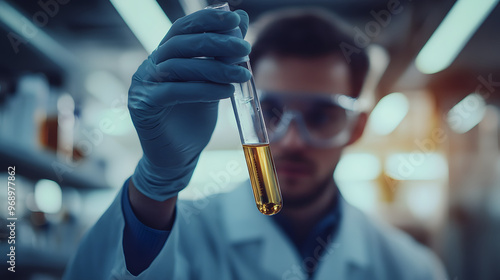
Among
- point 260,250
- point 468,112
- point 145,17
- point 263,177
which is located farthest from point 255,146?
point 468,112

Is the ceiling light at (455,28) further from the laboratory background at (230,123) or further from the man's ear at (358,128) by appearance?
the man's ear at (358,128)

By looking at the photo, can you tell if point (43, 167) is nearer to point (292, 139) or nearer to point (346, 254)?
point (292, 139)

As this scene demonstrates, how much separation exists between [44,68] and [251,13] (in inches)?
41.8

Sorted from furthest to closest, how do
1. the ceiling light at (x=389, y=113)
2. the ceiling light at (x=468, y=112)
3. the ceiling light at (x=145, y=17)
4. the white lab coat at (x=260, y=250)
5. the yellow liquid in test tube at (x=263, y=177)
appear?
the ceiling light at (x=468, y=112) → the ceiling light at (x=389, y=113) → the white lab coat at (x=260, y=250) → the ceiling light at (x=145, y=17) → the yellow liquid in test tube at (x=263, y=177)

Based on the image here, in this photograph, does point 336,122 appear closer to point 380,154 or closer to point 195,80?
point 195,80

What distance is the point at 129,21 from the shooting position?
43.6 inches

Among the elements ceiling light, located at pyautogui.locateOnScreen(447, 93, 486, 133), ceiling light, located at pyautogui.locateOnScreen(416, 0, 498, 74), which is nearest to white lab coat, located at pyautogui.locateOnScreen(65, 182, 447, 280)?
ceiling light, located at pyautogui.locateOnScreen(416, 0, 498, 74)

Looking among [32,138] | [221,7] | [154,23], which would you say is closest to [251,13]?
[154,23]

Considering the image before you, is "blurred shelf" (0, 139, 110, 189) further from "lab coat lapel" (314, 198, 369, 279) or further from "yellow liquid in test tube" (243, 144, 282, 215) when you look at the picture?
"lab coat lapel" (314, 198, 369, 279)

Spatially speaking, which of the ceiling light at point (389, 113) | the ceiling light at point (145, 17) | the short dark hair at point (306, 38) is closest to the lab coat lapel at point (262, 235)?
the short dark hair at point (306, 38)

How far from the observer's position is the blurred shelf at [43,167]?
1.04 meters

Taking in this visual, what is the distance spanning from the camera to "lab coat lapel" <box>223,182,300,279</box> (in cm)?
132

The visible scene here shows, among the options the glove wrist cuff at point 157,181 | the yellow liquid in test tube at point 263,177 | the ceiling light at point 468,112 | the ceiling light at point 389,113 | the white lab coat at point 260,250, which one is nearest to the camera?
the yellow liquid in test tube at point 263,177

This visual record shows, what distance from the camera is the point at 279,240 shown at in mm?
1356
